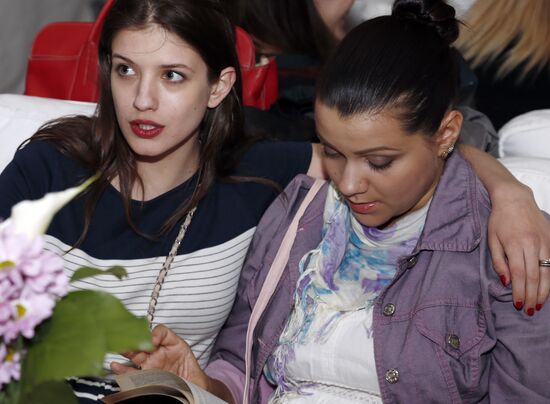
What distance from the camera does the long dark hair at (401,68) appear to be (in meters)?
1.35

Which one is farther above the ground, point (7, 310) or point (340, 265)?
point (7, 310)

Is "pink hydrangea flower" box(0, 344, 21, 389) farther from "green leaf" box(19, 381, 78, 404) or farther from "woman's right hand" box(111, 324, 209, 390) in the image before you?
"woman's right hand" box(111, 324, 209, 390)

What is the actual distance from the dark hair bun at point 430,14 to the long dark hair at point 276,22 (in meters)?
0.86

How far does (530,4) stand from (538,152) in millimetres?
761

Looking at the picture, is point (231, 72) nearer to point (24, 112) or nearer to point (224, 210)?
point (224, 210)

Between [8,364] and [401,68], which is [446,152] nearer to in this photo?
[401,68]

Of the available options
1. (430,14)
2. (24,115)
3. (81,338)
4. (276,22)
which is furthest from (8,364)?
(276,22)

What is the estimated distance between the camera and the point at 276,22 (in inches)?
90.0

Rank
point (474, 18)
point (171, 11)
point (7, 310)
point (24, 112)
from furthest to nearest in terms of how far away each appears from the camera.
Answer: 1. point (474, 18)
2. point (24, 112)
3. point (171, 11)
4. point (7, 310)

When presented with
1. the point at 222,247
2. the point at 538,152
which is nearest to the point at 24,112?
the point at 222,247

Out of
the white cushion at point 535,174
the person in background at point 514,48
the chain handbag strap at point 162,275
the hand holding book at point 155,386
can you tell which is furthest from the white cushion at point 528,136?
the hand holding book at point 155,386

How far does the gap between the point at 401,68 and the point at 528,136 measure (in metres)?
0.60

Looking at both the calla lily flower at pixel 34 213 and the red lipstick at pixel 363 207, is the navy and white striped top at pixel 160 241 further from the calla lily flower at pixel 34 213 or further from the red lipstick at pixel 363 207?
the calla lily flower at pixel 34 213

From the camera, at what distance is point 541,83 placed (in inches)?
96.5
